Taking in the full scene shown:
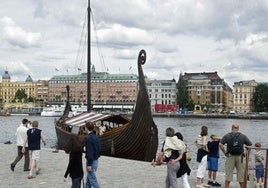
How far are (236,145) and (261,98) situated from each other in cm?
15659

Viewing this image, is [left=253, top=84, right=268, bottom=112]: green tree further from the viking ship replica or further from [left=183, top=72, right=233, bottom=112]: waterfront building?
the viking ship replica

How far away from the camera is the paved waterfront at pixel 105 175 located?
1186cm

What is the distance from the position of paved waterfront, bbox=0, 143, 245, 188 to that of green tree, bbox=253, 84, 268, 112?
491 feet

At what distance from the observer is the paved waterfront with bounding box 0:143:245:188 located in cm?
1186

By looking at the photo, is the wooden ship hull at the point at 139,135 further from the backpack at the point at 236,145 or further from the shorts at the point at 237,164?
the backpack at the point at 236,145

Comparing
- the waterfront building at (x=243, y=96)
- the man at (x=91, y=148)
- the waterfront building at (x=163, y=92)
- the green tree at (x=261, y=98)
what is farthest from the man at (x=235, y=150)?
the waterfront building at (x=243, y=96)

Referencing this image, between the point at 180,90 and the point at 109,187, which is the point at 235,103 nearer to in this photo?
the point at 180,90

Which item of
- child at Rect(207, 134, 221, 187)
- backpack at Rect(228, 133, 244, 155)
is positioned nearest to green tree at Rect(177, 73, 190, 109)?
child at Rect(207, 134, 221, 187)

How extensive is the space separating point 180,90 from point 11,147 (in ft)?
456

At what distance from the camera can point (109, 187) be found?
1155cm

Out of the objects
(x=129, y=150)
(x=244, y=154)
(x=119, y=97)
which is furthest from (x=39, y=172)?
(x=119, y=97)

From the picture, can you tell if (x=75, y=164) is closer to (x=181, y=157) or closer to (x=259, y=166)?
(x=181, y=157)

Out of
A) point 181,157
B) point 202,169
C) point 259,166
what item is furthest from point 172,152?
point 259,166

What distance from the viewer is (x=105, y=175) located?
13445mm
